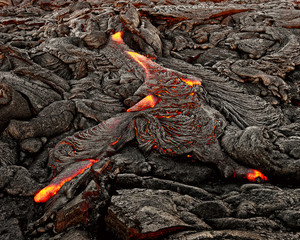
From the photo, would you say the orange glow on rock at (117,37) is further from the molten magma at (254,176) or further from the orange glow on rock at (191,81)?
the molten magma at (254,176)

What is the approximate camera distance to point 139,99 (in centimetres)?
441

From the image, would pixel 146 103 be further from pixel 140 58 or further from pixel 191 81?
pixel 140 58

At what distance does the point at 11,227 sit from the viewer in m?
2.56

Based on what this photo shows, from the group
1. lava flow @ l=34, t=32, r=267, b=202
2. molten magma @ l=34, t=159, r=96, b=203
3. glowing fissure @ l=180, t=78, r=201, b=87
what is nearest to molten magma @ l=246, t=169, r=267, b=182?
lava flow @ l=34, t=32, r=267, b=202

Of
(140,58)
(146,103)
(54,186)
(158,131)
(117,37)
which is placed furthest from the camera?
(117,37)

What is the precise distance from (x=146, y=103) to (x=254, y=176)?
234 cm

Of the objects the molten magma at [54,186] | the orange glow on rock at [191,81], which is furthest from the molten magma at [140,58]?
the molten magma at [54,186]

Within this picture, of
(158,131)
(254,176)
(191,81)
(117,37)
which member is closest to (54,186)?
(158,131)

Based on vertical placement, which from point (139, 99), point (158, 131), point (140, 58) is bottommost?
point (158, 131)

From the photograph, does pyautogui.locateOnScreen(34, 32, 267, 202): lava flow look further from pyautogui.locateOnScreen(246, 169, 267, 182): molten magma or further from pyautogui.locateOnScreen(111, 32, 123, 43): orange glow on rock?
pyautogui.locateOnScreen(111, 32, 123, 43): orange glow on rock

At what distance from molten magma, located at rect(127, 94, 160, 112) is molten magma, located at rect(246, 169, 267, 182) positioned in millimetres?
2162

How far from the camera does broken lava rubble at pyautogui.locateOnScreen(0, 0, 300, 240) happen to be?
7.51 feet

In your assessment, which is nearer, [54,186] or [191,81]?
[54,186]

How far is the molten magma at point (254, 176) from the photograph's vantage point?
312 centimetres
